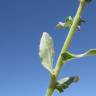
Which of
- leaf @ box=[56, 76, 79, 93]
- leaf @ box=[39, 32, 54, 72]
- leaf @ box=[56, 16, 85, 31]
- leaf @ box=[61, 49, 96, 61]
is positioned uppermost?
leaf @ box=[56, 16, 85, 31]

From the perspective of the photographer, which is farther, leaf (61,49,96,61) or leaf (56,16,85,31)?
leaf (56,16,85,31)

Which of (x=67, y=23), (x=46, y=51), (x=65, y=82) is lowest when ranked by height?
(x=65, y=82)

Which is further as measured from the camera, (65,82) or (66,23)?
(66,23)

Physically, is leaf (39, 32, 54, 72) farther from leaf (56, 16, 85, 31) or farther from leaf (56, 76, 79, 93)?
leaf (56, 16, 85, 31)

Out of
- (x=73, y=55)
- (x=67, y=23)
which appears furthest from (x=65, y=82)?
(x=67, y=23)

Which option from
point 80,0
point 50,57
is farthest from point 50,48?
point 80,0

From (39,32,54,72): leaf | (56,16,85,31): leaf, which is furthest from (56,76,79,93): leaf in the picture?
(56,16,85,31): leaf

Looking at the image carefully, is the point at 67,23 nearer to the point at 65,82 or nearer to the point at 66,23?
the point at 66,23

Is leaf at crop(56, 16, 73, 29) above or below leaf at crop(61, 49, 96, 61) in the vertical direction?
above

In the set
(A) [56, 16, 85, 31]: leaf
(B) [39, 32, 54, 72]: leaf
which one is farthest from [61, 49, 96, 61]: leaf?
(A) [56, 16, 85, 31]: leaf
